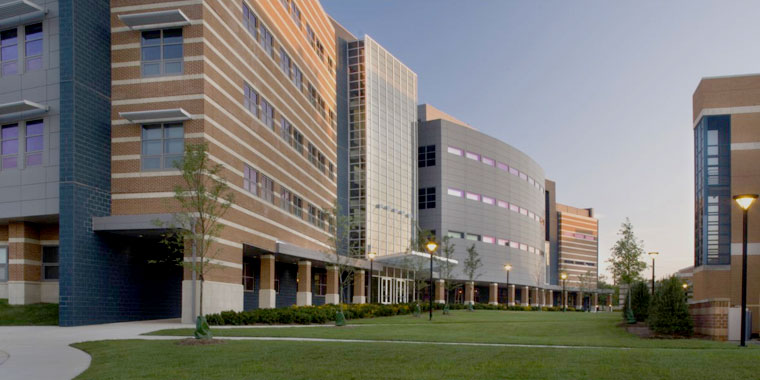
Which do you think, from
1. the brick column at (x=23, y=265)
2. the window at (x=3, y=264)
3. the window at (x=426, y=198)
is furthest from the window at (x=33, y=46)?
the window at (x=426, y=198)

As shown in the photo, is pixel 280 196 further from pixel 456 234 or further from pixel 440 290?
pixel 456 234

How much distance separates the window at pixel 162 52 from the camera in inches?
1243

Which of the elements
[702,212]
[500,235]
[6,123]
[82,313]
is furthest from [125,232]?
[500,235]

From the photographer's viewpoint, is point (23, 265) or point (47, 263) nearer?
point (23, 265)

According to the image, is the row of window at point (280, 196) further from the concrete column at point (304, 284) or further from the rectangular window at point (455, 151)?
the rectangular window at point (455, 151)

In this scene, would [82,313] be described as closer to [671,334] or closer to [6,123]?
[6,123]

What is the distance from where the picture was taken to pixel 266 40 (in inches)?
1654

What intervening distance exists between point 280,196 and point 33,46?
1716 cm

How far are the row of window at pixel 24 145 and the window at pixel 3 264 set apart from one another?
13.4ft

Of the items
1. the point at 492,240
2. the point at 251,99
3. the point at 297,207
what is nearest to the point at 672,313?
the point at 251,99

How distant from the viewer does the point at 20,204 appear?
99.0ft

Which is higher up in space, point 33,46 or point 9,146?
point 33,46

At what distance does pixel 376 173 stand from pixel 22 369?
58.2 meters

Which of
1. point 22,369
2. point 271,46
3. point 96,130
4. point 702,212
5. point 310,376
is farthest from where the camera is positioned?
point 271,46
